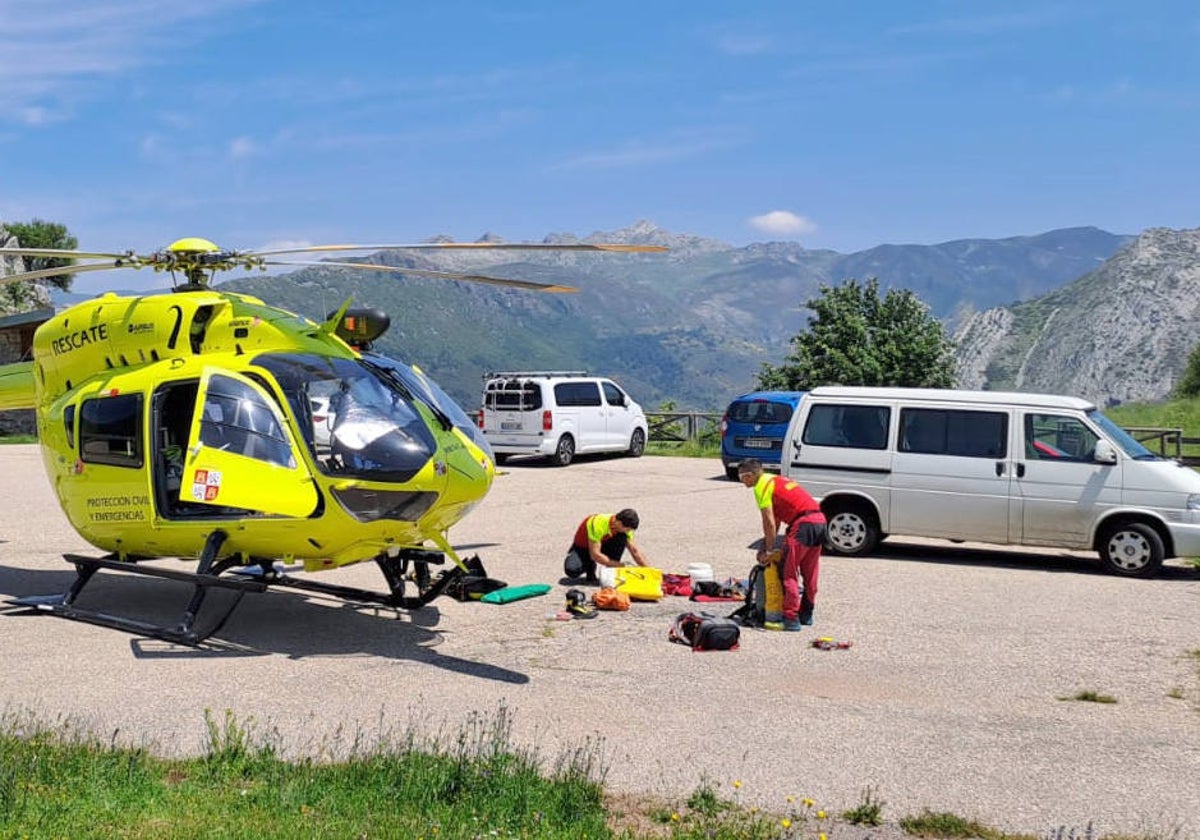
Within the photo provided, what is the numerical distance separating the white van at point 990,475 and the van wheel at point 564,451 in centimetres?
1137

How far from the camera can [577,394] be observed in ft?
86.1

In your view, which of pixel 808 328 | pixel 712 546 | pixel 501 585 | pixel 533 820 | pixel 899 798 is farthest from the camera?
pixel 808 328

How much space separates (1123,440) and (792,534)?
16.8ft

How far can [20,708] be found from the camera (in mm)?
7199

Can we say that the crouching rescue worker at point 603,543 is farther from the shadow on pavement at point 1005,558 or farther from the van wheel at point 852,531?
the shadow on pavement at point 1005,558

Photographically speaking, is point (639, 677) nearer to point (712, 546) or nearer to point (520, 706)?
point (520, 706)

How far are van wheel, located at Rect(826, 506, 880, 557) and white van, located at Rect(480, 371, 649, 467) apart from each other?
37.9 feet

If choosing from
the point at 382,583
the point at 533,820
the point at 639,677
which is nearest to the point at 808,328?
the point at 382,583

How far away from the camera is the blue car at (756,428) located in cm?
2230

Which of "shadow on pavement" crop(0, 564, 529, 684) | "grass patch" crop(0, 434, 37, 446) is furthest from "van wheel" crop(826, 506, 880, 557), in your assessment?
"grass patch" crop(0, 434, 37, 446)

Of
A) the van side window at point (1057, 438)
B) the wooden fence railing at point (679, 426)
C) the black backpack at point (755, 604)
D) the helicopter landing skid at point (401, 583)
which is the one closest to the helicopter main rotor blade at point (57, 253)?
the helicopter landing skid at point (401, 583)

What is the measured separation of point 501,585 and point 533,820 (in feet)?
16.2

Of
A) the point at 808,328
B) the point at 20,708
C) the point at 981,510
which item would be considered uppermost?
the point at 808,328

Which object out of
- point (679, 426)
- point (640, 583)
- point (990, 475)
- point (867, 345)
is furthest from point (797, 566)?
point (867, 345)
